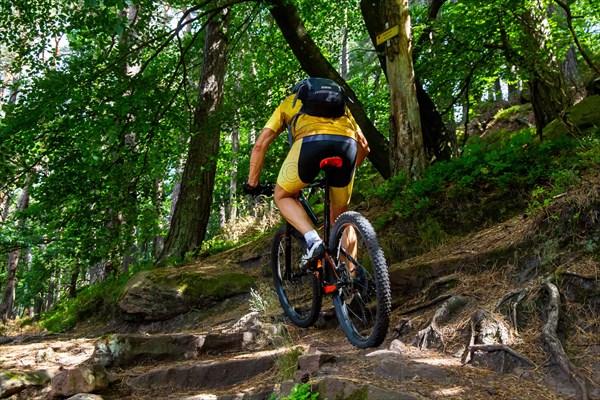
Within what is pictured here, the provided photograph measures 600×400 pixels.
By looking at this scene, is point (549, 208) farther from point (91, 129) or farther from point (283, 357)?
point (91, 129)

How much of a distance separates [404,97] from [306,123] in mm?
3226

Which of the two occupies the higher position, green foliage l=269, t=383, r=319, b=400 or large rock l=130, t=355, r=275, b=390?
green foliage l=269, t=383, r=319, b=400

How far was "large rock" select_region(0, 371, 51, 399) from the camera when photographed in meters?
3.76

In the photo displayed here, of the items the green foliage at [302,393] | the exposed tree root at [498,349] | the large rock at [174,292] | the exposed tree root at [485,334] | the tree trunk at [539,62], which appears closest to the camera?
the green foliage at [302,393]

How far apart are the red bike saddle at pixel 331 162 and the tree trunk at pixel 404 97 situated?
9.92 feet

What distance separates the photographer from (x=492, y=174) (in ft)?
19.3

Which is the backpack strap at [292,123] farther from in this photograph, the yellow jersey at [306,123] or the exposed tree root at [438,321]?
the exposed tree root at [438,321]

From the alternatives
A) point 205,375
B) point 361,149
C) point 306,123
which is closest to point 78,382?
point 205,375

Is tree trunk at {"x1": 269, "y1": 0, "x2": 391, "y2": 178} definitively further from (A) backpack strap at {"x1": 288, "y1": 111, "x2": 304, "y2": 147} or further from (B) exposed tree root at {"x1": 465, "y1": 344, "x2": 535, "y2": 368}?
(B) exposed tree root at {"x1": 465, "y1": 344, "x2": 535, "y2": 368}

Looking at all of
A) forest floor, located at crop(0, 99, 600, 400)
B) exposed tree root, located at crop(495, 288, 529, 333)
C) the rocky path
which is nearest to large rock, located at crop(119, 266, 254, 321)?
the rocky path

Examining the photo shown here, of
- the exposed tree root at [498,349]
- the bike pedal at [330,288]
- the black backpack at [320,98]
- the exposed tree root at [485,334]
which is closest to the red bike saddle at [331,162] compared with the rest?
the black backpack at [320,98]

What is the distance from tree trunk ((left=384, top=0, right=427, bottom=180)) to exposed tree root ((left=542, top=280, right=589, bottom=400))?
12.3ft

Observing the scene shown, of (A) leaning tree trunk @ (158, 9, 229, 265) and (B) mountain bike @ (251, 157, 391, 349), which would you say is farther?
(A) leaning tree trunk @ (158, 9, 229, 265)

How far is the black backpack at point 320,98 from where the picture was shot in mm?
3906
